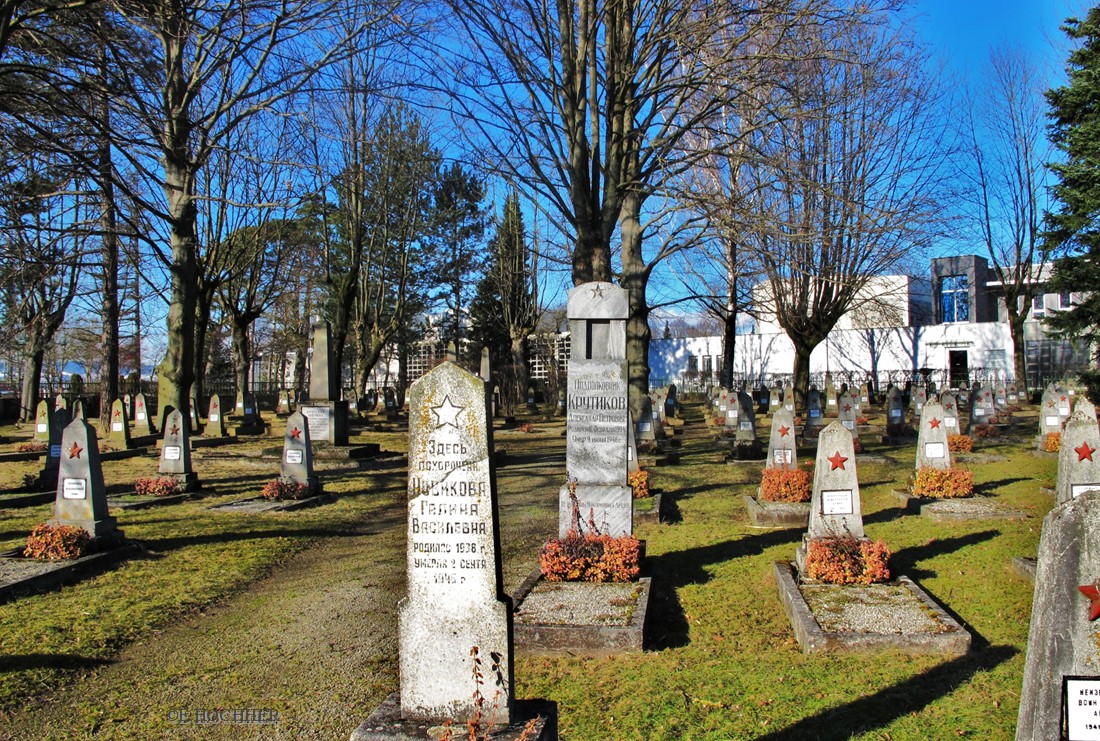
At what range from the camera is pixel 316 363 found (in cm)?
1908

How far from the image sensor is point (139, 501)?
38.8 feet

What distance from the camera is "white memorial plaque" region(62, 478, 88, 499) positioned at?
8.38 m

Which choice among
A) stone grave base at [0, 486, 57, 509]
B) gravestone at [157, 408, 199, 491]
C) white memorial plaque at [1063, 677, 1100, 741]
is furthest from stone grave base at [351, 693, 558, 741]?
gravestone at [157, 408, 199, 491]

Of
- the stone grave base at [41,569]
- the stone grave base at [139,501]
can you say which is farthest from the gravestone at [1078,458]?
the stone grave base at [139,501]

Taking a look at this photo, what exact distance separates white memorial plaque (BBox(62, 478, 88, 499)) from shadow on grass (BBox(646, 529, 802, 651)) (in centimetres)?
606

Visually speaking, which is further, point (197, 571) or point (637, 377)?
point (637, 377)

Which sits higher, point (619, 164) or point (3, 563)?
point (619, 164)

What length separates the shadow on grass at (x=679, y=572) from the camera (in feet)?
20.9

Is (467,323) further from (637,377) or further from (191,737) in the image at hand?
(191,737)

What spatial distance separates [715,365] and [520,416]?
19.7 m

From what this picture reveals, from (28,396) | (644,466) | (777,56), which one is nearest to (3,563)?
(644,466)

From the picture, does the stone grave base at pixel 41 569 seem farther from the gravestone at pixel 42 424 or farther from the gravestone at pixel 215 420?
the gravestone at pixel 215 420

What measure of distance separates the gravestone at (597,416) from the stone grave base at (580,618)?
1.37 metres

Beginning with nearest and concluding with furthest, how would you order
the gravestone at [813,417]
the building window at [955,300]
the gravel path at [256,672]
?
1. the gravel path at [256,672]
2. the gravestone at [813,417]
3. the building window at [955,300]
